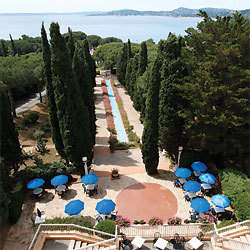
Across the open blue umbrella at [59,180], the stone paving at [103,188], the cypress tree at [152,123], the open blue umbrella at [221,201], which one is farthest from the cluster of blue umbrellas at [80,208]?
the open blue umbrella at [221,201]

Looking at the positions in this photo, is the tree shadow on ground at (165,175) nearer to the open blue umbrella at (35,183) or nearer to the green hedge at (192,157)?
the green hedge at (192,157)

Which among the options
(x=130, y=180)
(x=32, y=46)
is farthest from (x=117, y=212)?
(x=32, y=46)

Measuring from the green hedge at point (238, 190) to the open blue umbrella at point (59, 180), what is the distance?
1244cm

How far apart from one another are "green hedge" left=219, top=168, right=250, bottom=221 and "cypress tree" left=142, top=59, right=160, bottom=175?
577cm

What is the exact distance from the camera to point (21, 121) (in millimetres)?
31891

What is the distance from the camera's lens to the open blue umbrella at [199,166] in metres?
18.6

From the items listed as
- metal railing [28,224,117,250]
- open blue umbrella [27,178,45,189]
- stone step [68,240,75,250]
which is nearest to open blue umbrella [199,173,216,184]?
metal railing [28,224,117,250]

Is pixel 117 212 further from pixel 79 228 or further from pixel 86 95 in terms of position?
pixel 86 95

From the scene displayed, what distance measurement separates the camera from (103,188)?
18484mm

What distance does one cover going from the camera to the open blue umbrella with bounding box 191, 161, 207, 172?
18625 mm

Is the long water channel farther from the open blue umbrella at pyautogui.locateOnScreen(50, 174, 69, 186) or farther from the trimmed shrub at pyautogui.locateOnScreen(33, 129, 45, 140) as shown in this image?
the open blue umbrella at pyautogui.locateOnScreen(50, 174, 69, 186)

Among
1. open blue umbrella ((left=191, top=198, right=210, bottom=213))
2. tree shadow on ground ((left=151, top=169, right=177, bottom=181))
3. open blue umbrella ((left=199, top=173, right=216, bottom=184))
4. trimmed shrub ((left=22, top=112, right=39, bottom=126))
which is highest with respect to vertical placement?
open blue umbrella ((left=191, top=198, right=210, bottom=213))

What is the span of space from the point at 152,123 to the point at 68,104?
7.30 meters

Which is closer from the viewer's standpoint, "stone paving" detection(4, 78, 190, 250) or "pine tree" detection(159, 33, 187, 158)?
"stone paving" detection(4, 78, 190, 250)
